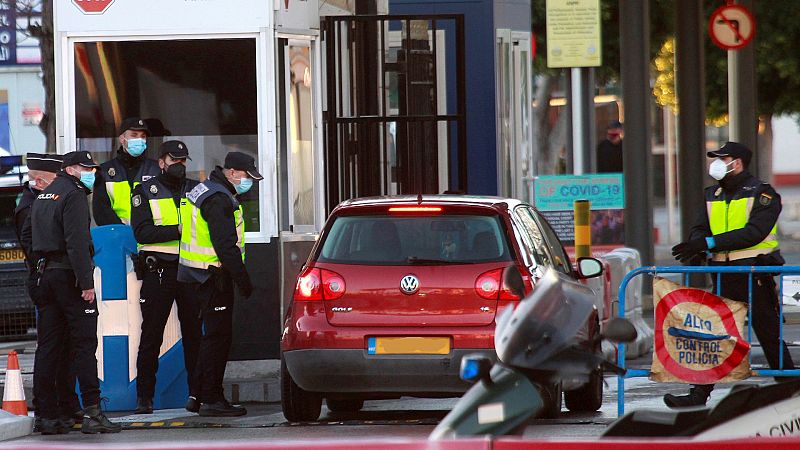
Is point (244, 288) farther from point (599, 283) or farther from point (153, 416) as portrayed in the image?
point (599, 283)

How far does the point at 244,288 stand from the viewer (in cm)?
1132

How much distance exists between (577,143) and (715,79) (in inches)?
600

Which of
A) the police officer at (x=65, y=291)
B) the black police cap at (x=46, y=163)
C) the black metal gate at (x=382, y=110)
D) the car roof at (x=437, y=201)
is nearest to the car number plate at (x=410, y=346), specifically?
the car roof at (x=437, y=201)

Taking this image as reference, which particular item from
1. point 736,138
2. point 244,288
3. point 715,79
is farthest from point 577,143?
point 715,79

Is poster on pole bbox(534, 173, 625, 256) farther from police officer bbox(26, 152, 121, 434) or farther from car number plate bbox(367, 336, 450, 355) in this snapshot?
car number plate bbox(367, 336, 450, 355)

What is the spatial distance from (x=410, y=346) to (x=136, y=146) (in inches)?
125

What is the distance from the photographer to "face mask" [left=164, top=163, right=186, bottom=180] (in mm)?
11742

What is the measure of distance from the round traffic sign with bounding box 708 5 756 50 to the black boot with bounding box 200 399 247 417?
12.6m

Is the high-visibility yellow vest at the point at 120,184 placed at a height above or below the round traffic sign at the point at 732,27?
below

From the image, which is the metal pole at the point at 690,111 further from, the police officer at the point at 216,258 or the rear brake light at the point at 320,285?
the rear brake light at the point at 320,285

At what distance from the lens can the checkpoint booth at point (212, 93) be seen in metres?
12.8

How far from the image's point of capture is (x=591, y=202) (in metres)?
18.6

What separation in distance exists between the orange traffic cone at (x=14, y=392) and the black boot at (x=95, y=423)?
739 mm

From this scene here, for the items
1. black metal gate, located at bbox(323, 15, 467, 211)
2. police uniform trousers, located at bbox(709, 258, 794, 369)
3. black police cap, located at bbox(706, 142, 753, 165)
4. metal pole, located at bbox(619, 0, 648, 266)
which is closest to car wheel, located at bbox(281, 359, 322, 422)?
police uniform trousers, located at bbox(709, 258, 794, 369)
